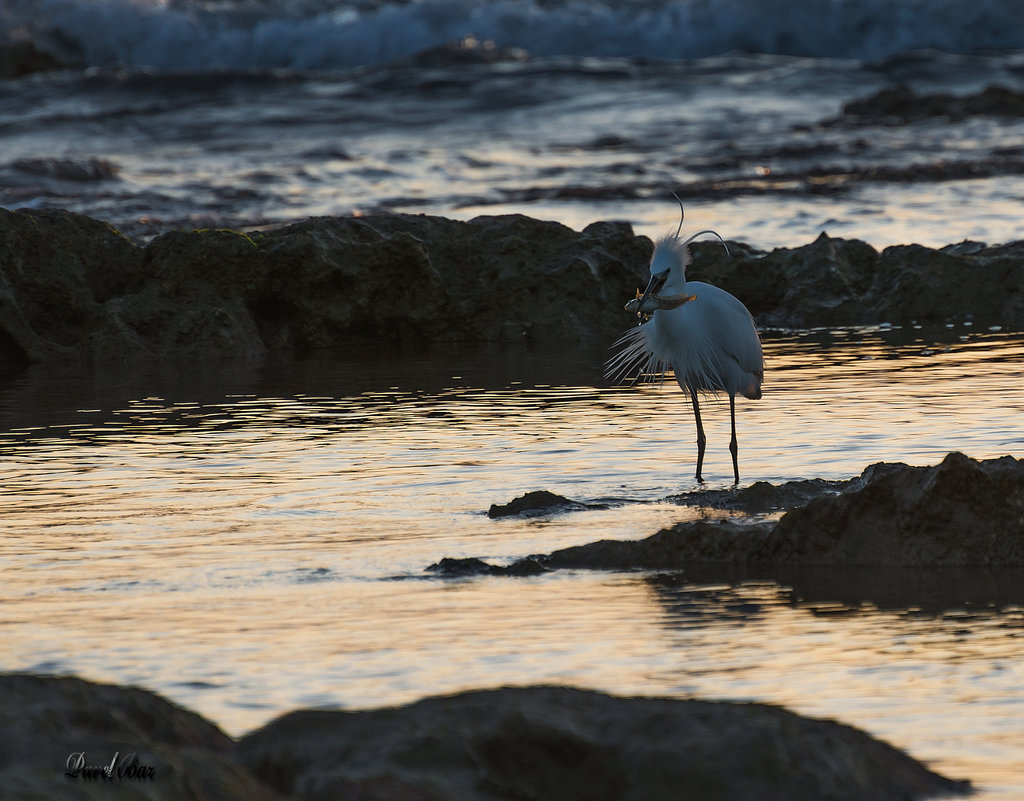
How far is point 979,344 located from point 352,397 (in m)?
3.54

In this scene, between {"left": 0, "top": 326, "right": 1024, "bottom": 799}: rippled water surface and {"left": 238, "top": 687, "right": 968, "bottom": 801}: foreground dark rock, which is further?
{"left": 0, "top": 326, "right": 1024, "bottom": 799}: rippled water surface

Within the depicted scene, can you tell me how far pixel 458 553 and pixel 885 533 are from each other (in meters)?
1.14

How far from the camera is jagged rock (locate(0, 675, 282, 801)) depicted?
2.05 m

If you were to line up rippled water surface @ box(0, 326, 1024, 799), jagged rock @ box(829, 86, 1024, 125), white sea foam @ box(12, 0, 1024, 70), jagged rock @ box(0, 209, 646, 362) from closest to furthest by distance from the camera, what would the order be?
rippled water surface @ box(0, 326, 1024, 799) → jagged rock @ box(0, 209, 646, 362) → jagged rock @ box(829, 86, 1024, 125) → white sea foam @ box(12, 0, 1024, 70)

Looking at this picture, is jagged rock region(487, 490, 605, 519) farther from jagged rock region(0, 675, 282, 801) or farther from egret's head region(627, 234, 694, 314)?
jagged rock region(0, 675, 282, 801)

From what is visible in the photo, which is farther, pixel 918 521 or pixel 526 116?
pixel 526 116

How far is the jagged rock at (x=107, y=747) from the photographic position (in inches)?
80.7

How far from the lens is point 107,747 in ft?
7.16

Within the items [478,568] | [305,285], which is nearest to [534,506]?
[478,568]

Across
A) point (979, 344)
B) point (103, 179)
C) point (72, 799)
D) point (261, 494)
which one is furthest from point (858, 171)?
point (72, 799)

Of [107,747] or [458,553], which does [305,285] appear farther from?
[107,747]

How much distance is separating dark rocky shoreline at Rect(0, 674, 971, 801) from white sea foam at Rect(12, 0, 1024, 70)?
35867 mm

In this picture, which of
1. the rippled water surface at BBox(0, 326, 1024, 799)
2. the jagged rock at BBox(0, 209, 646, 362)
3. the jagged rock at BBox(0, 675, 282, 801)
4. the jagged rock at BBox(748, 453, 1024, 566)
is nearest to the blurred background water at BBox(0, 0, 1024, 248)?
the jagged rock at BBox(0, 209, 646, 362)
